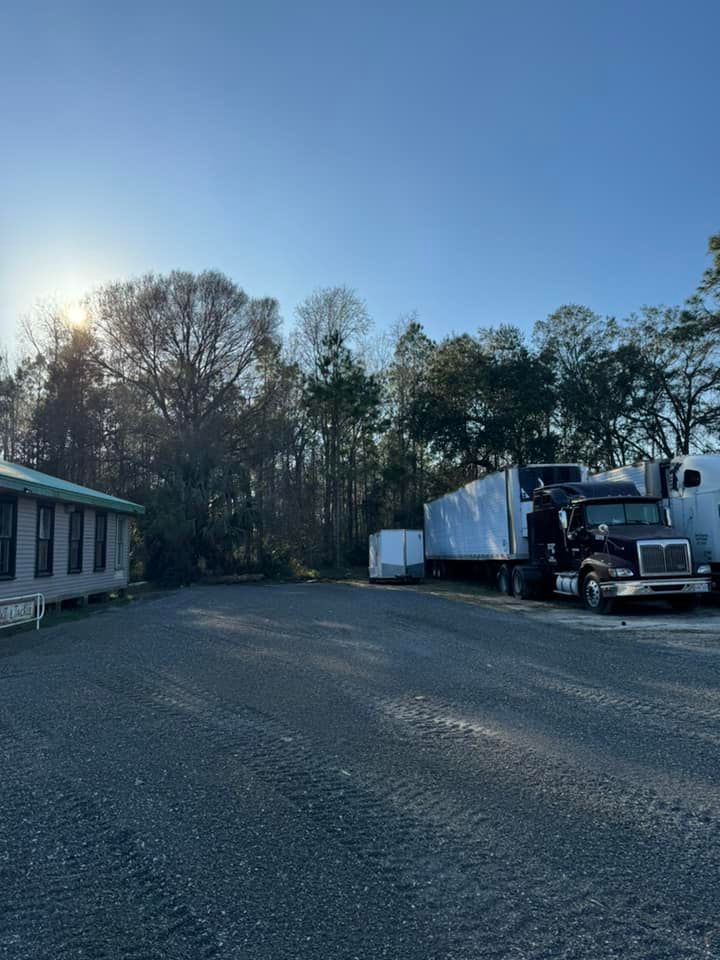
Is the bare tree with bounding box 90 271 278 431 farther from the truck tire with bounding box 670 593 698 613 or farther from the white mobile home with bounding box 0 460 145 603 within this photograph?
the truck tire with bounding box 670 593 698 613

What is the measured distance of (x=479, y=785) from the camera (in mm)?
4855

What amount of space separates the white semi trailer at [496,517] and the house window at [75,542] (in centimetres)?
1198

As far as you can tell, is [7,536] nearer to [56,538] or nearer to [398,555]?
[56,538]

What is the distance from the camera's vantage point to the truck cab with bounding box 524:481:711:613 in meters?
15.7

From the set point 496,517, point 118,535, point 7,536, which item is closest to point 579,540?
point 496,517

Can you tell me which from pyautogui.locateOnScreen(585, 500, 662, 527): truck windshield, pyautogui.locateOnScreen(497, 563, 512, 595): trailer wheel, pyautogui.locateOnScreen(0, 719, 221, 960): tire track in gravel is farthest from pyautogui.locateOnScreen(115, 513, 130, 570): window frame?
pyautogui.locateOnScreen(0, 719, 221, 960): tire track in gravel

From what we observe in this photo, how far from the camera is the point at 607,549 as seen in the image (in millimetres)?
16562

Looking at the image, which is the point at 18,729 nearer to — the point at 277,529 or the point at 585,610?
the point at 585,610

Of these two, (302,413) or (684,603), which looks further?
(302,413)

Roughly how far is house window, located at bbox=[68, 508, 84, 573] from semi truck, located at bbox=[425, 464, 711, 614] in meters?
11.7

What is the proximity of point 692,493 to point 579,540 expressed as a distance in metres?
3.20

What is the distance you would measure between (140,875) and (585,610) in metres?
15.1

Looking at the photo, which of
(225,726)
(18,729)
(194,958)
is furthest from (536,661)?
(194,958)

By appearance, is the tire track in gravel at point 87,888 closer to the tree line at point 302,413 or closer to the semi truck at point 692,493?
the semi truck at point 692,493
